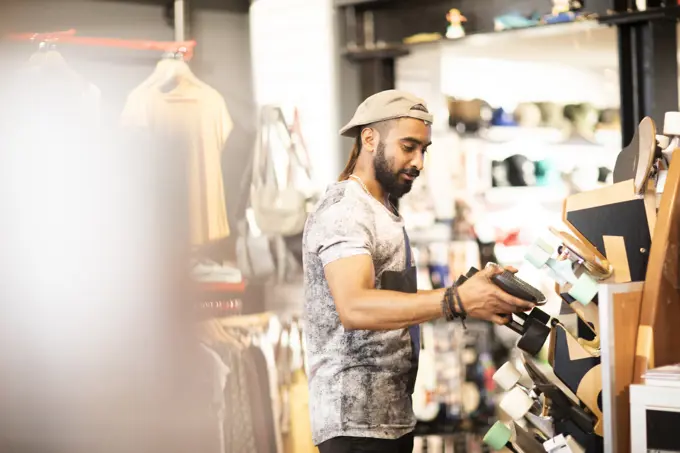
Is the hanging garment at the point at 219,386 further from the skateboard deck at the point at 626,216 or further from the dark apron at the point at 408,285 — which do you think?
the skateboard deck at the point at 626,216

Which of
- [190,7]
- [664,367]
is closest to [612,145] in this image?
[190,7]

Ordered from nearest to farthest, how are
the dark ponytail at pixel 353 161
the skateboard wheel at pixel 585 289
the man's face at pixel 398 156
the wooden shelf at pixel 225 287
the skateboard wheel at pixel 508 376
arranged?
1. the skateboard wheel at pixel 585 289
2. the skateboard wheel at pixel 508 376
3. the man's face at pixel 398 156
4. the dark ponytail at pixel 353 161
5. the wooden shelf at pixel 225 287

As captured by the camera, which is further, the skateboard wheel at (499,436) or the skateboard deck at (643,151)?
the skateboard wheel at (499,436)

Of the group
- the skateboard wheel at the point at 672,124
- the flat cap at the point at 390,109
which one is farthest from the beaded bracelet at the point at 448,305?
the skateboard wheel at the point at 672,124

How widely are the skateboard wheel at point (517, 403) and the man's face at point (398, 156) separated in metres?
0.57

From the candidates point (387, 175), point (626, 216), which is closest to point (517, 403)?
point (626, 216)

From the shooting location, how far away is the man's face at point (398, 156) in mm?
2611

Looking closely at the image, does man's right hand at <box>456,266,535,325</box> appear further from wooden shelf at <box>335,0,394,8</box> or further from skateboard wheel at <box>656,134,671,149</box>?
wooden shelf at <box>335,0,394,8</box>

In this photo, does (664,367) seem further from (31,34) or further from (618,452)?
(31,34)

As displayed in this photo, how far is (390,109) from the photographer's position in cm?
262

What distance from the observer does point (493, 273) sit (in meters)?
2.26

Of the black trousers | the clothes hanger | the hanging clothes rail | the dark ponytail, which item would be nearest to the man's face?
the dark ponytail

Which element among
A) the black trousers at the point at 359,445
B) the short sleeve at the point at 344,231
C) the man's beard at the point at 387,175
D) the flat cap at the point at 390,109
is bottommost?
the black trousers at the point at 359,445

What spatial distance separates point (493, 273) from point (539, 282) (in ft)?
8.30
